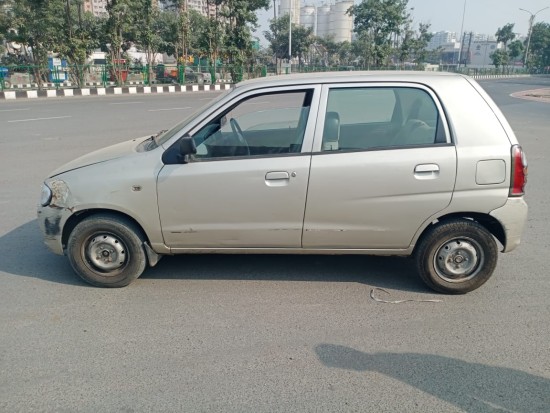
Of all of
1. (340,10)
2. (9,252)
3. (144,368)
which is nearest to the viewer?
(144,368)

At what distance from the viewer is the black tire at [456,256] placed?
11.1 ft

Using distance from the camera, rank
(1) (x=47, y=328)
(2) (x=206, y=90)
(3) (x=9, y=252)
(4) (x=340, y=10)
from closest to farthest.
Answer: (1) (x=47, y=328) < (3) (x=9, y=252) < (2) (x=206, y=90) < (4) (x=340, y=10)

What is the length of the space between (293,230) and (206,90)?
89.6 ft

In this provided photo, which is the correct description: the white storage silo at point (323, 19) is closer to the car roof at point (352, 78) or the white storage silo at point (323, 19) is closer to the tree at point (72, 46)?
the tree at point (72, 46)

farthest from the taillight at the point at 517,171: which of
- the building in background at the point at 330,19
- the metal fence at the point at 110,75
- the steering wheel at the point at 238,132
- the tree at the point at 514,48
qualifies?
the building in background at the point at 330,19

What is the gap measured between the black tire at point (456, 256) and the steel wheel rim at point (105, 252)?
2483 millimetres

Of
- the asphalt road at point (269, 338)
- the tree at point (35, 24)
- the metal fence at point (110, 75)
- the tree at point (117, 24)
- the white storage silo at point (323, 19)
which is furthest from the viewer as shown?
the white storage silo at point (323, 19)

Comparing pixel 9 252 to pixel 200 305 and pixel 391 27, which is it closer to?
pixel 200 305

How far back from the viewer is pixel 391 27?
4050 cm

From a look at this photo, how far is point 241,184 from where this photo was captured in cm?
331

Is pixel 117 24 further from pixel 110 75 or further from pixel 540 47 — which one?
pixel 540 47

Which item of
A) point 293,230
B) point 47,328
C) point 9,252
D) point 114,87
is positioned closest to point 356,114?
point 293,230

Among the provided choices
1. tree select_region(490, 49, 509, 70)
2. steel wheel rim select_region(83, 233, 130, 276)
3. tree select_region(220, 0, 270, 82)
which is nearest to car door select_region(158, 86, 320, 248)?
steel wheel rim select_region(83, 233, 130, 276)

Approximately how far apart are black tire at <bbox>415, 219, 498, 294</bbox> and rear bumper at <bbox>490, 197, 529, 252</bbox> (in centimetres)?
14
